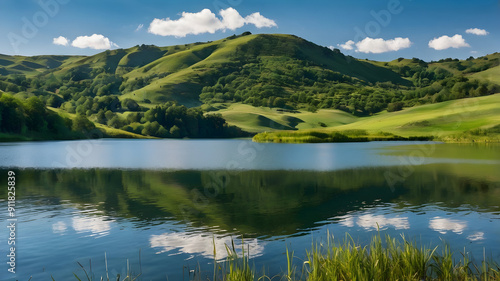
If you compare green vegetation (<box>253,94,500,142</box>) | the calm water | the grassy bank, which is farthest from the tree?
the calm water

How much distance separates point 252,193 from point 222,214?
866 centimetres

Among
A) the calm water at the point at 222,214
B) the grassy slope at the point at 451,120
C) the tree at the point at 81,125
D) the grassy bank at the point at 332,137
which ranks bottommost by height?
the calm water at the point at 222,214

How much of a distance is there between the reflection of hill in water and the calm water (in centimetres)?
8

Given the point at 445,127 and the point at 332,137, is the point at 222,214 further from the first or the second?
the point at 445,127

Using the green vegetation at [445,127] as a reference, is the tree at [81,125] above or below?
above

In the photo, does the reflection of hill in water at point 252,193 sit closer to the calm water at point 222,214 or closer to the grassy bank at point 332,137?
the calm water at point 222,214

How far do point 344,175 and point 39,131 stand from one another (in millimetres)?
136650

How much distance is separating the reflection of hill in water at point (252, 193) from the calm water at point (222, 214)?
8 cm

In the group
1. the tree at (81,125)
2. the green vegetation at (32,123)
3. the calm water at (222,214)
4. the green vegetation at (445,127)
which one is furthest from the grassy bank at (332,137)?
the tree at (81,125)

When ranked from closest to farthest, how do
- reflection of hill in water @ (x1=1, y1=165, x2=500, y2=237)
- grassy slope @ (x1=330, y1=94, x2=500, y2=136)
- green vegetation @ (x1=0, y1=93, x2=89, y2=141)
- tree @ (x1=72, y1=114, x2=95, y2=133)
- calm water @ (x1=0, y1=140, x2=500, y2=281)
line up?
1. calm water @ (x1=0, y1=140, x2=500, y2=281)
2. reflection of hill in water @ (x1=1, y1=165, x2=500, y2=237)
3. grassy slope @ (x1=330, y1=94, x2=500, y2=136)
4. green vegetation @ (x1=0, y1=93, x2=89, y2=141)
5. tree @ (x1=72, y1=114, x2=95, y2=133)

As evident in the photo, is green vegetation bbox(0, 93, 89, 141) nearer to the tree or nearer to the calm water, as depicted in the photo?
the tree

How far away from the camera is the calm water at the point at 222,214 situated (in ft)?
54.7

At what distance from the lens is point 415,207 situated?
27.0m

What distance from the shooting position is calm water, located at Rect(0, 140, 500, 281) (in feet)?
54.7
